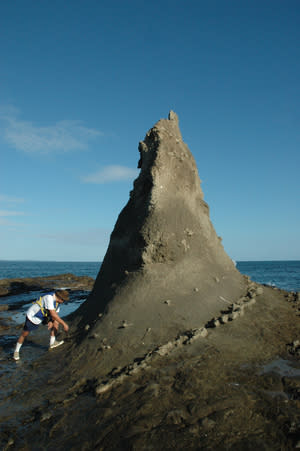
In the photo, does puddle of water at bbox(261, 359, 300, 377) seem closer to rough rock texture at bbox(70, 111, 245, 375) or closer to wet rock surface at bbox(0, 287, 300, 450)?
wet rock surface at bbox(0, 287, 300, 450)

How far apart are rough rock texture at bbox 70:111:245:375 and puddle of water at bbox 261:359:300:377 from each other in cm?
143

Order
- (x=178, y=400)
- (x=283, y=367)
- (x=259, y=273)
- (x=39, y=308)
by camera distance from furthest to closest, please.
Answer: (x=259, y=273) → (x=39, y=308) → (x=283, y=367) → (x=178, y=400)

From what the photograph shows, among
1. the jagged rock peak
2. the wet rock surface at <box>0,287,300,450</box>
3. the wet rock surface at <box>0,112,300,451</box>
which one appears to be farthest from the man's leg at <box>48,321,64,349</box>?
the jagged rock peak

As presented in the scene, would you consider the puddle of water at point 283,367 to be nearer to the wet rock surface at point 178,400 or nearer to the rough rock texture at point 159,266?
the wet rock surface at point 178,400

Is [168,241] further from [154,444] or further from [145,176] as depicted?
[154,444]

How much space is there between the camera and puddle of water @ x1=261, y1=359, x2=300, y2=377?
146 inches

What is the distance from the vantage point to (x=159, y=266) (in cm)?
615

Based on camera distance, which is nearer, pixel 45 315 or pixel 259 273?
pixel 45 315

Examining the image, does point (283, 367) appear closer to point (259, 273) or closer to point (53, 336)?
point (53, 336)

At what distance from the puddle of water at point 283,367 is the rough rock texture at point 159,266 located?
1.43m

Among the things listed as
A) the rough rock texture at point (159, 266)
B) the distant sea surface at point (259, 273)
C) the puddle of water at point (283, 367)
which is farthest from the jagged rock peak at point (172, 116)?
the distant sea surface at point (259, 273)

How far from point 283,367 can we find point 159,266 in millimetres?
2847

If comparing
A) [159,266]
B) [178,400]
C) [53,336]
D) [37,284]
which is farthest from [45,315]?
[37,284]

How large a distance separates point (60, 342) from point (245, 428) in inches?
159
